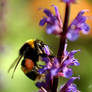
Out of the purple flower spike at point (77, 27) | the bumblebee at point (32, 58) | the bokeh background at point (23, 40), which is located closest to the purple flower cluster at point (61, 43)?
the purple flower spike at point (77, 27)

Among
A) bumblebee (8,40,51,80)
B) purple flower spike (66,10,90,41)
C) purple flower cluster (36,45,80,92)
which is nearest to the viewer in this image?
purple flower spike (66,10,90,41)

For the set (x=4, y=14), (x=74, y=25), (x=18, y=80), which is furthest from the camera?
(x=18, y=80)

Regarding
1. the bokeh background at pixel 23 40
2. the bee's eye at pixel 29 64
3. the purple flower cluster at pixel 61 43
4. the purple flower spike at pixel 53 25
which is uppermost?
the purple flower spike at pixel 53 25

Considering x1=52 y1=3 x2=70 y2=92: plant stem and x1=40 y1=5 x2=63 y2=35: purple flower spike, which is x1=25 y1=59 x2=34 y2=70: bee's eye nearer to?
x1=52 y1=3 x2=70 y2=92: plant stem

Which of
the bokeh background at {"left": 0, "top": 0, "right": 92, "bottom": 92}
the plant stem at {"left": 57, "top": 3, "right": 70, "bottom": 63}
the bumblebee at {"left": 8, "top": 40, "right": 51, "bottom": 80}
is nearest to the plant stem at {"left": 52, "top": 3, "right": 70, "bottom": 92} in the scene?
the plant stem at {"left": 57, "top": 3, "right": 70, "bottom": 63}

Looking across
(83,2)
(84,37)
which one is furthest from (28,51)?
(83,2)

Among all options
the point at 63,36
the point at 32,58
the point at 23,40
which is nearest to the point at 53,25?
the point at 63,36

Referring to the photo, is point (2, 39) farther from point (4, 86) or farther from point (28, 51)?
point (28, 51)

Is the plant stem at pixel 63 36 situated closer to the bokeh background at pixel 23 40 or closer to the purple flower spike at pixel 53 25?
the purple flower spike at pixel 53 25
